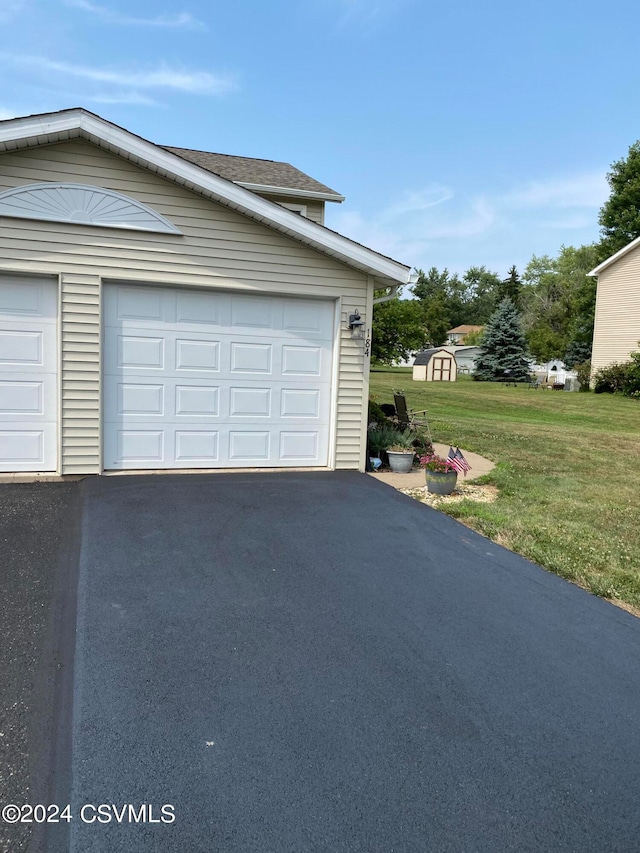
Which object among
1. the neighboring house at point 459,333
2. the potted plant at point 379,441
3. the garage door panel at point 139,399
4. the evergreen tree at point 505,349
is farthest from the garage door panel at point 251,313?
the neighboring house at point 459,333

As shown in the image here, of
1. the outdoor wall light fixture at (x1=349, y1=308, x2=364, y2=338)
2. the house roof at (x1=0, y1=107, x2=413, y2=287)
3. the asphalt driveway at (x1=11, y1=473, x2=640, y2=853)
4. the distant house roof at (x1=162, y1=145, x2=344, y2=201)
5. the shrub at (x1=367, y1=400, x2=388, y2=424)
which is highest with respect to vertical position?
the distant house roof at (x1=162, y1=145, x2=344, y2=201)

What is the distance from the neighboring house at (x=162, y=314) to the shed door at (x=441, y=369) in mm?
32553

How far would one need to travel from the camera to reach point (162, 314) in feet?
23.2

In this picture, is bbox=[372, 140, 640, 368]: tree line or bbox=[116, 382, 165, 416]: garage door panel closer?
bbox=[116, 382, 165, 416]: garage door panel

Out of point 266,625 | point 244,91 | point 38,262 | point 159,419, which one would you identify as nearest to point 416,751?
point 266,625

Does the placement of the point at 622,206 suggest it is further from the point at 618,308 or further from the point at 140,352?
the point at 140,352

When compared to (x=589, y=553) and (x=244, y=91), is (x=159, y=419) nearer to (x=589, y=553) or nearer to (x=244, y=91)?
(x=589, y=553)

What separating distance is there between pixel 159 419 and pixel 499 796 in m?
5.75

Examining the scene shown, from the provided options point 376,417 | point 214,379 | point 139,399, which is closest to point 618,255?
point 376,417

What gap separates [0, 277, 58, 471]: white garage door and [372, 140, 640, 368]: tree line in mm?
21177

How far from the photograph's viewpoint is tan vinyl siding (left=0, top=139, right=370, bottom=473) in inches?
255

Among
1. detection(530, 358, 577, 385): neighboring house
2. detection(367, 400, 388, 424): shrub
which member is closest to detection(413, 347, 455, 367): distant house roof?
detection(530, 358, 577, 385): neighboring house

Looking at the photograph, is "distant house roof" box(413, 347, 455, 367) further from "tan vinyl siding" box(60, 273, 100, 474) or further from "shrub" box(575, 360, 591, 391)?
"tan vinyl siding" box(60, 273, 100, 474)

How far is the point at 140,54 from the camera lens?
11.5 m
